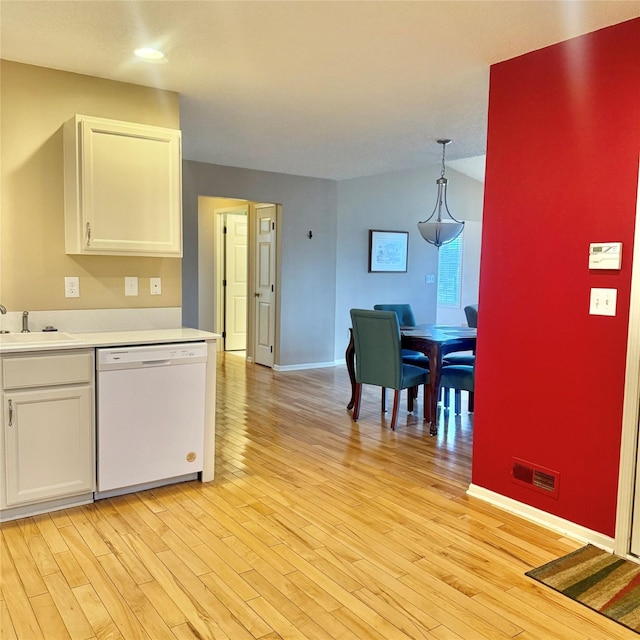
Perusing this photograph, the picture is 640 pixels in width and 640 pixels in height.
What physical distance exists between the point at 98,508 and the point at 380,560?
1.48 meters

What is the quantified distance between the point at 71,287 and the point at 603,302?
2.82 meters

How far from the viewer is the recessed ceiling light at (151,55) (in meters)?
2.91

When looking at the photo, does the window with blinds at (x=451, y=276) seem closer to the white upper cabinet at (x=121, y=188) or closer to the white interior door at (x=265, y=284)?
the white interior door at (x=265, y=284)

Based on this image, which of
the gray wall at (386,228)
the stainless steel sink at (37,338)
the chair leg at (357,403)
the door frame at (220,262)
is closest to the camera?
the stainless steel sink at (37,338)

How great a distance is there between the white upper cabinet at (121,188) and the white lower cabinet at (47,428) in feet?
2.37

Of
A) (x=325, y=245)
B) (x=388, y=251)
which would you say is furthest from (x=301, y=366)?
(x=388, y=251)

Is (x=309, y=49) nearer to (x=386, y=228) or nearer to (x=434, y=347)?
(x=434, y=347)

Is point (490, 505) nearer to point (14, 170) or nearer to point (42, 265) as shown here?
point (42, 265)

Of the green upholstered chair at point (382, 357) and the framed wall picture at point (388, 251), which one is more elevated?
the framed wall picture at point (388, 251)

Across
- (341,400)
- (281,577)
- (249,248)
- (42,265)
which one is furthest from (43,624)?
(249,248)

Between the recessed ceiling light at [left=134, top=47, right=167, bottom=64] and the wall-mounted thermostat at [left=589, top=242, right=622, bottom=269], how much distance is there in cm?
232

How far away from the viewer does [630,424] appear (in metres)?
2.51

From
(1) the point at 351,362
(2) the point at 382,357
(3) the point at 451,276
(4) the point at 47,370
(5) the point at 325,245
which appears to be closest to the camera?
(4) the point at 47,370

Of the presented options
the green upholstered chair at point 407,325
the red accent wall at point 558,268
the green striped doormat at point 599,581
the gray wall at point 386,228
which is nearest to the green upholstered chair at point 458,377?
the green upholstered chair at point 407,325
